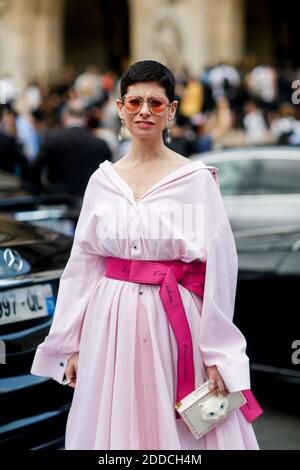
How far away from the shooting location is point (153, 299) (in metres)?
3.48

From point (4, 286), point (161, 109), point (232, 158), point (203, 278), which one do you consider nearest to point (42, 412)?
point (4, 286)

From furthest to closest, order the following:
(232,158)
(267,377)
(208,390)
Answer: (232,158)
(267,377)
(208,390)

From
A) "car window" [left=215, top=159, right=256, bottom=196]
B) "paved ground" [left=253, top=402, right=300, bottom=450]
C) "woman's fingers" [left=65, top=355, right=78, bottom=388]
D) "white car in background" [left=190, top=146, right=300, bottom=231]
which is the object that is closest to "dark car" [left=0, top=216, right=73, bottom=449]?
"woman's fingers" [left=65, top=355, right=78, bottom=388]

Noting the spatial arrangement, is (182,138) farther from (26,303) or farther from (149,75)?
(149,75)

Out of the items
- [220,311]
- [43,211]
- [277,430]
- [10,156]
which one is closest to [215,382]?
[220,311]

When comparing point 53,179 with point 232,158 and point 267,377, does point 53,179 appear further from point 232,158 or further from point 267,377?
point 267,377

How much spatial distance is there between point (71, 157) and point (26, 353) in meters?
5.23

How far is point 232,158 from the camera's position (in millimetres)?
8422

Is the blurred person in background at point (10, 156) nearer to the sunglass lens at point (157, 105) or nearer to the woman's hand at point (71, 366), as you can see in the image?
the woman's hand at point (71, 366)

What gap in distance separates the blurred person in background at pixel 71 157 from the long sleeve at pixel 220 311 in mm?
5981

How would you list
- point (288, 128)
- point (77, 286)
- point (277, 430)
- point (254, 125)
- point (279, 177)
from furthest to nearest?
point (254, 125), point (288, 128), point (279, 177), point (277, 430), point (77, 286)

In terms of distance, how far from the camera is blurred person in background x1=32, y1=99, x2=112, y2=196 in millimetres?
9336

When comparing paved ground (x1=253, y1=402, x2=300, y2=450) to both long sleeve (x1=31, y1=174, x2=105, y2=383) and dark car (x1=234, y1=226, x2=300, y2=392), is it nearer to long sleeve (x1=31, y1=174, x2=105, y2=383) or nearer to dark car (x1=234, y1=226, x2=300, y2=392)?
dark car (x1=234, y1=226, x2=300, y2=392)
